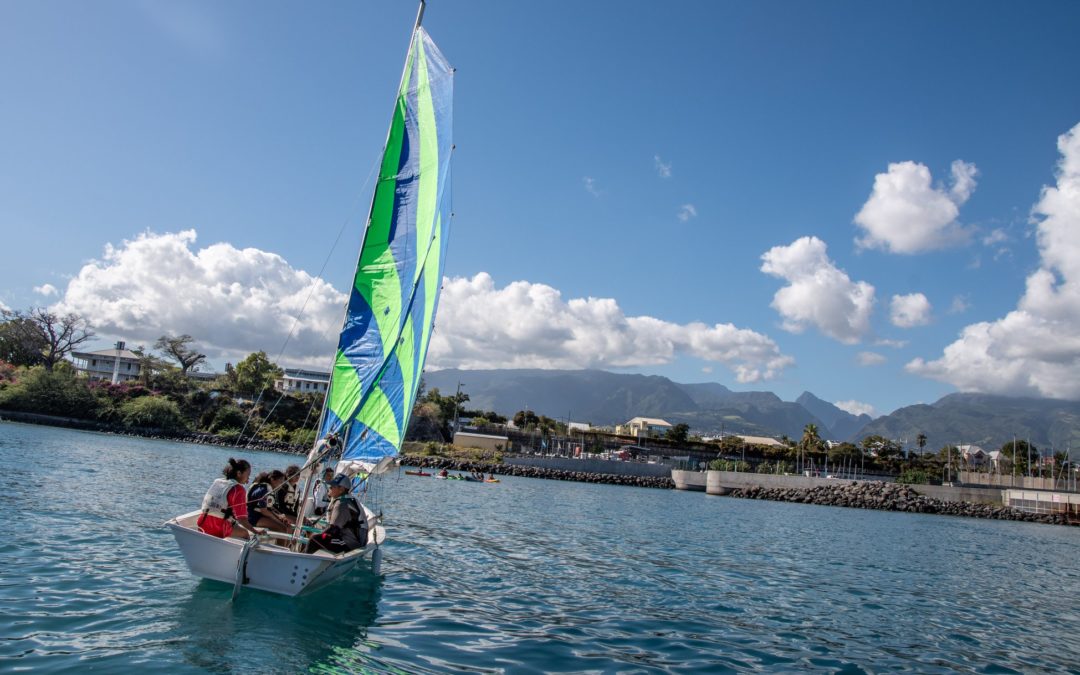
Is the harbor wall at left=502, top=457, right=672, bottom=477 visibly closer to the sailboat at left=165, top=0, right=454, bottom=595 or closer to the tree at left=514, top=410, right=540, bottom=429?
the tree at left=514, top=410, right=540, bottom=429

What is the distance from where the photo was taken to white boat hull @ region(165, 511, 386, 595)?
1223 centimetres

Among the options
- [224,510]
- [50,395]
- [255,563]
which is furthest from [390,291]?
[50,395]

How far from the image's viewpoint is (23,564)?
45.2ft

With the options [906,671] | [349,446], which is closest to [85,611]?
[349,446]

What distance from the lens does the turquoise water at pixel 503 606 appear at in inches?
412

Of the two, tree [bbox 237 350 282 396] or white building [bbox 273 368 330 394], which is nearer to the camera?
tree [bbox 237 350 282 396]

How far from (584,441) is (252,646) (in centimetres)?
14744

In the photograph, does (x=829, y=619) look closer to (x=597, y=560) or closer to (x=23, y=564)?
(x=597, y=560)

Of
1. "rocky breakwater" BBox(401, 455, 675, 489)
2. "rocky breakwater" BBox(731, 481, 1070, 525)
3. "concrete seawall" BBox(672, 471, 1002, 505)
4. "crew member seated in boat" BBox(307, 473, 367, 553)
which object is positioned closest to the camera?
"crew member seated in boat" BBox(307, 473, 367, 553)

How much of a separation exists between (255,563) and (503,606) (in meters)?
5.28

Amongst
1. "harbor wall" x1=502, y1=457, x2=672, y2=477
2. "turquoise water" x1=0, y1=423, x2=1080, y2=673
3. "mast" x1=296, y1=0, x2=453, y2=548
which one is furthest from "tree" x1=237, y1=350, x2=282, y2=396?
"mast" x1=296, y1=0, x2=453, y2=548

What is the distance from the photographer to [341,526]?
1402 centimetres

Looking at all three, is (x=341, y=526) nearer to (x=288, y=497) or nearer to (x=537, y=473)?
(x=288, y=497)

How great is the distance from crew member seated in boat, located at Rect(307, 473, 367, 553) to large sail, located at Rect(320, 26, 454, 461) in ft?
5.17
